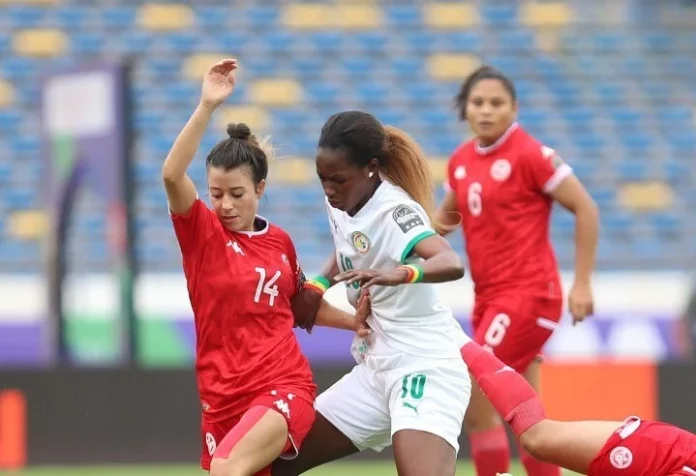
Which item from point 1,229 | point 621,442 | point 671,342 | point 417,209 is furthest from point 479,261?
point 1,229

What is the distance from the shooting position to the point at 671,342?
1145 centimetres

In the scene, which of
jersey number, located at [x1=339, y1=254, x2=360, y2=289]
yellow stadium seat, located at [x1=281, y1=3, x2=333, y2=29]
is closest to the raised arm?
jersey number, located at [x1=339, y1=254, x2=360, y2=289]

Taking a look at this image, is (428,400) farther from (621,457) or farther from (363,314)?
(621,457)

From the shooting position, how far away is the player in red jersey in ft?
14.1

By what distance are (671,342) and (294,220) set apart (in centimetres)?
408

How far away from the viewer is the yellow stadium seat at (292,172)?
13.8m

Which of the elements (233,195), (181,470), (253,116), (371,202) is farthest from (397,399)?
(253,116)

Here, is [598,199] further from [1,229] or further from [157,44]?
[1,229]

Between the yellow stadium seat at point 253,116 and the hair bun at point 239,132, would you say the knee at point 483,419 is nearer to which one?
the hair bun at point 239,132

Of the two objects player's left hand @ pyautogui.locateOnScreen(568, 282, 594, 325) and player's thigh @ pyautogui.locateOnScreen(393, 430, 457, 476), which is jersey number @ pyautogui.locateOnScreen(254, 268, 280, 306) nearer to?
player's thigh @ pyautogui.locateOnScreen(393, 430, 457, 476)

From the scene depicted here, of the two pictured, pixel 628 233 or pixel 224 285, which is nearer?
pixel 224 285

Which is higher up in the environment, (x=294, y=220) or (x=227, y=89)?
(x=227, y=89)

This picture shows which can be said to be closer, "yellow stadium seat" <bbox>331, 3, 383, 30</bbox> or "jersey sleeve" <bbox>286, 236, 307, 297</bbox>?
"jersey sleeve" <bbox>286, 236, 307, 297</bbox>

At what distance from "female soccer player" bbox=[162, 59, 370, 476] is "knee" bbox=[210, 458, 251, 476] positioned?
11 centimetres
